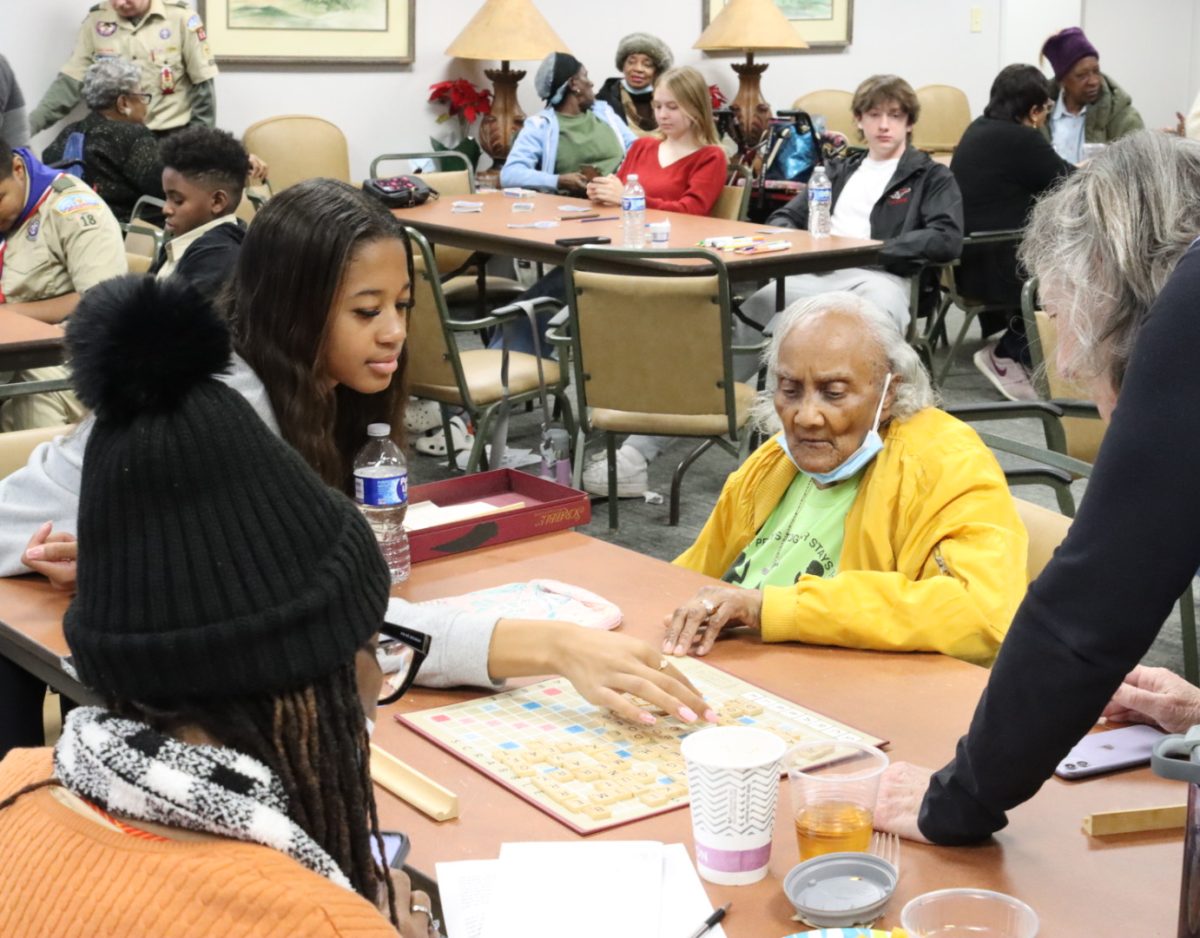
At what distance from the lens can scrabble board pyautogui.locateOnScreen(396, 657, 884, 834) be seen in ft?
4.84

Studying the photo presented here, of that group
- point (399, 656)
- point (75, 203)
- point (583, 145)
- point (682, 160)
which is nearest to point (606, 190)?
point (682, 160)

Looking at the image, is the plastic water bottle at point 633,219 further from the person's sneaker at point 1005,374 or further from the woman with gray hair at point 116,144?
the woman with gray hair at point 116,144

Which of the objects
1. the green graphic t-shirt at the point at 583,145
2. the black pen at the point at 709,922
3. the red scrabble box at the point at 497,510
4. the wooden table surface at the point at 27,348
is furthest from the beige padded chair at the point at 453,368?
the black pen at the point at 709,922

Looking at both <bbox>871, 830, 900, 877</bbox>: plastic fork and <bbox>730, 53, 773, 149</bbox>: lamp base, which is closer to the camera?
<bbox>871, 830, 900, 877</bbox>: plastic fork

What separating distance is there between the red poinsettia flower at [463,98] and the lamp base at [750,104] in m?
1.53

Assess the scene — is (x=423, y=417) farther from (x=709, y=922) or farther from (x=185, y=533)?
(x=185, y=533)

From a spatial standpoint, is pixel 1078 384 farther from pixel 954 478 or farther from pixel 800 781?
pixel 954 478

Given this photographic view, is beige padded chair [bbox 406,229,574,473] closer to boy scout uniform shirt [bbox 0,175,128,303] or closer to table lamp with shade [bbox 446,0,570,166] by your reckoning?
boy scout uniform shirt [bbox 0,175,128,303]

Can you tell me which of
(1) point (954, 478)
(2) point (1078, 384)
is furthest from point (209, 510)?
(1) point (954, 478)

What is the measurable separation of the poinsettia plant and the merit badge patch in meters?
4.48

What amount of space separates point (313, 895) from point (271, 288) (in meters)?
1.43

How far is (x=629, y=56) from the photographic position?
26.8 ft

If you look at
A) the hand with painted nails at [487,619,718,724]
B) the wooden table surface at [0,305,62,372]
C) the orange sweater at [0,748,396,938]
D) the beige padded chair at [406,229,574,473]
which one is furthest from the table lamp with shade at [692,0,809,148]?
the orange sweater at [0,748,396,938]

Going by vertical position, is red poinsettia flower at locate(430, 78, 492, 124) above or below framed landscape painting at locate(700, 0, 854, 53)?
below
